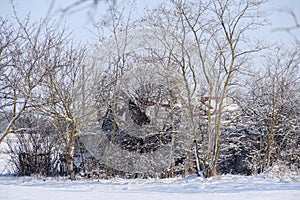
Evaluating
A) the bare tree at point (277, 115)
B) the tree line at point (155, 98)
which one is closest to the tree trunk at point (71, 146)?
the tree line at point (155, 98)

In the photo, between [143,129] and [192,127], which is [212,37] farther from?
[143,129]

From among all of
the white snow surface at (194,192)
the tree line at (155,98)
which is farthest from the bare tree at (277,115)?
the white snow surface at (194,192)

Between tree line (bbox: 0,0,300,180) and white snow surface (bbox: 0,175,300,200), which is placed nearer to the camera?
white snow surface (bbox: 0,175,300,200)

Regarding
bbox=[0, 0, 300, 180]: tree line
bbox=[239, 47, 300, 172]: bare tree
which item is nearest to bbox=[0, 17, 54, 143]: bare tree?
bbox=[0, 0, 300, 180]: tree line

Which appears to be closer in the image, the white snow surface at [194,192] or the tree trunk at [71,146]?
the white snow surface at [194,192]

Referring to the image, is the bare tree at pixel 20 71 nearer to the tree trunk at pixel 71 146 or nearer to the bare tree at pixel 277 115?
the tree trunk at pixel 71 146

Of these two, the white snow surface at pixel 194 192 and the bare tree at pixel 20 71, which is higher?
the bare tree at pixel 20 71

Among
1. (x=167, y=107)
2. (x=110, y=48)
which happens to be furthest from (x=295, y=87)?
(x=110, y=48)

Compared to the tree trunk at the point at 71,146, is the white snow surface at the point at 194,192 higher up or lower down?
lower down

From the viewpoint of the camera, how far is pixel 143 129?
28.5 feet

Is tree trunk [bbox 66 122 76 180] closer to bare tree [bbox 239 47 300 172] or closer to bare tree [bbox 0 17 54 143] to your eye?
bare tree [bbox 0 17 54 143]

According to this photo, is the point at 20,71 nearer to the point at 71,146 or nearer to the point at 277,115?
the point at 71,146

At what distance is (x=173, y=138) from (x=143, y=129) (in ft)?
2.70

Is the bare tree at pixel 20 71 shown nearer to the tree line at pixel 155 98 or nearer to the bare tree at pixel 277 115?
the tree line at pixel 155 98
